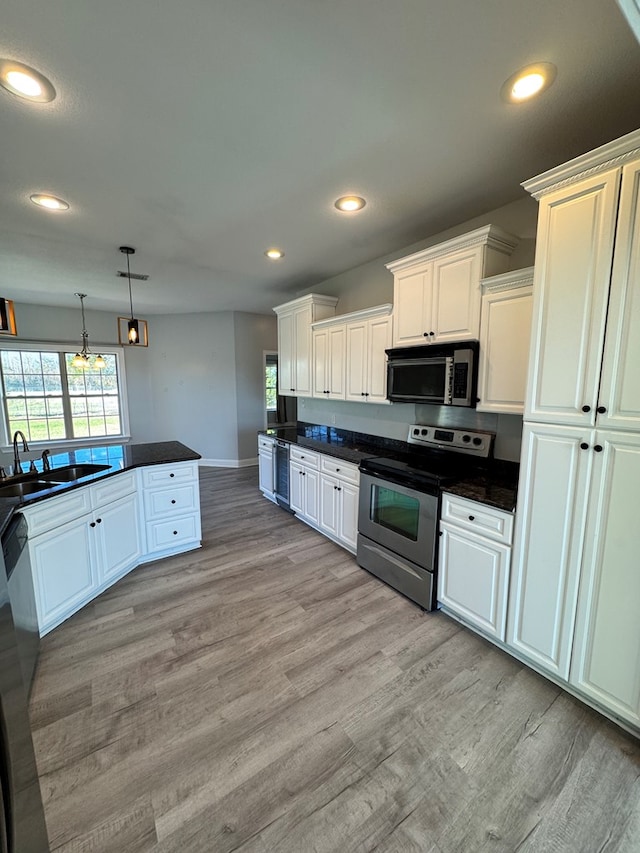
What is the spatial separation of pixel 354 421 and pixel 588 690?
2859 millimetres

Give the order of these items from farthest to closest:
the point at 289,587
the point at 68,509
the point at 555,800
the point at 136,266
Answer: the point at 136,266 → the point at 289,587 → the point at 68,509 → the point at 555,800

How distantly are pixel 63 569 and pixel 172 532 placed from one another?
1002mm

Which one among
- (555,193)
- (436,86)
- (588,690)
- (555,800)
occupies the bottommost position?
(555,800)

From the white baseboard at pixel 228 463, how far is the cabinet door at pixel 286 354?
2.31 m

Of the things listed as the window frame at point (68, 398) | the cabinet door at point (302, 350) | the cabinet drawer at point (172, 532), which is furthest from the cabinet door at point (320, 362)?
the window frame at point (68, 398)

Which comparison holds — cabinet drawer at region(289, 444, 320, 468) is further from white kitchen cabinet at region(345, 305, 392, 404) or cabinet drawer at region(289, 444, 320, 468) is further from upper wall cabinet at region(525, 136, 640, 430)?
upper wall cabinet at region(525, 136, 640, 430)

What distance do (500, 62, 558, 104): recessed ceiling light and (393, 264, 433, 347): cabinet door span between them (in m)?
1.12

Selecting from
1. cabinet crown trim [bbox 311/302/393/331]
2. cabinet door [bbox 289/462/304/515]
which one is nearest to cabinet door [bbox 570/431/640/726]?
cabinet crown trim [bbox 311/302/393/331]

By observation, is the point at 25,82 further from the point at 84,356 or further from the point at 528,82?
the point at 84,356

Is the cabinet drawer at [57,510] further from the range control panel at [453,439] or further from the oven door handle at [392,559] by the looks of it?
the range control panel at [453,439]

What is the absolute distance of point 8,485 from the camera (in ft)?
8.08

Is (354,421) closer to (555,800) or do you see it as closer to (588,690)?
(588,690)

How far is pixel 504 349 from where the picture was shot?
89.2 inches

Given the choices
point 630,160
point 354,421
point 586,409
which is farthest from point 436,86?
point 354,421
